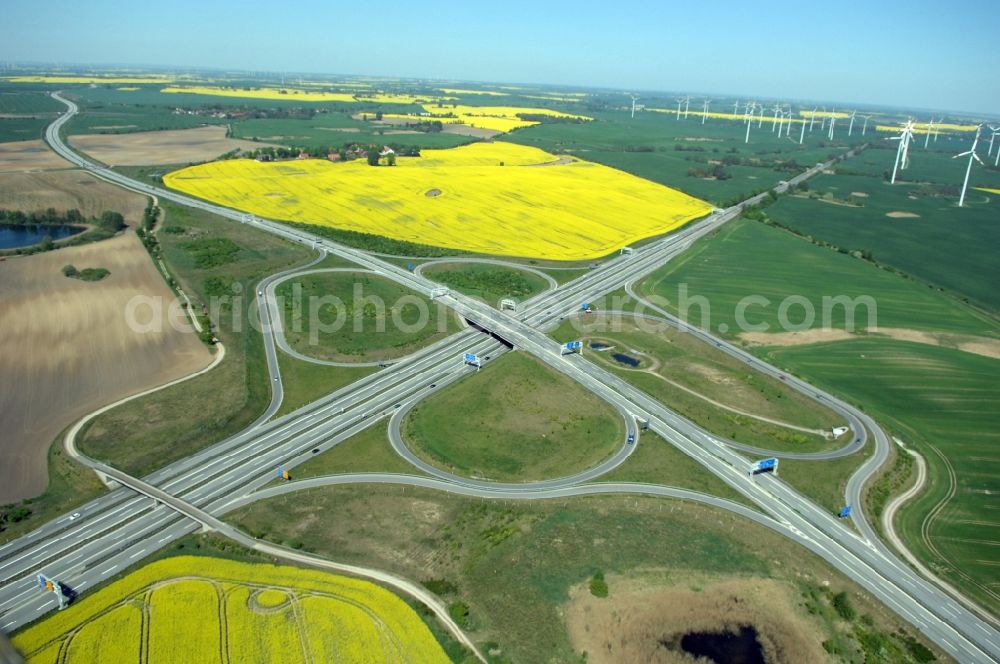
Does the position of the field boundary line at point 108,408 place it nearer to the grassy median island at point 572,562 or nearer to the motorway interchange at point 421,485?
the motorway interchange at point 421,485

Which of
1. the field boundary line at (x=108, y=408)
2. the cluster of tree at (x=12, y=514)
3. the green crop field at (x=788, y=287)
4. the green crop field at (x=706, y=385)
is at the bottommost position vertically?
the cluster of tree at (x=12, y=514)

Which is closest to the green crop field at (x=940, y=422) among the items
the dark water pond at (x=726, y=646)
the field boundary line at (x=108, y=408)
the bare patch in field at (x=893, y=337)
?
the bare patch in field at (x=893, y=337)

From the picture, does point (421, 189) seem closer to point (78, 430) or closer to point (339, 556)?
point (78, 430)

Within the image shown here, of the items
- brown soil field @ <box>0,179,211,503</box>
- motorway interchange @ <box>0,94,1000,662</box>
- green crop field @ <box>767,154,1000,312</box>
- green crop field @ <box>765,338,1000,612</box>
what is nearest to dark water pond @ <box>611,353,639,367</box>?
motorway interchange @ <box>0,94,1000,662</box>

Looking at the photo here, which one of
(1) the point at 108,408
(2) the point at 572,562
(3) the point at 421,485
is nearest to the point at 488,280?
(3) the point at 421,485

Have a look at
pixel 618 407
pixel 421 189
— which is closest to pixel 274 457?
pixel 618 407

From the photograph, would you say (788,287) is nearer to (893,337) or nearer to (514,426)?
(893,337)

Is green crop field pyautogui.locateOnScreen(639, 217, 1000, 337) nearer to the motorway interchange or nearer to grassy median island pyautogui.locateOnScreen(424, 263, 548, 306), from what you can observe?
the motorway interchange
